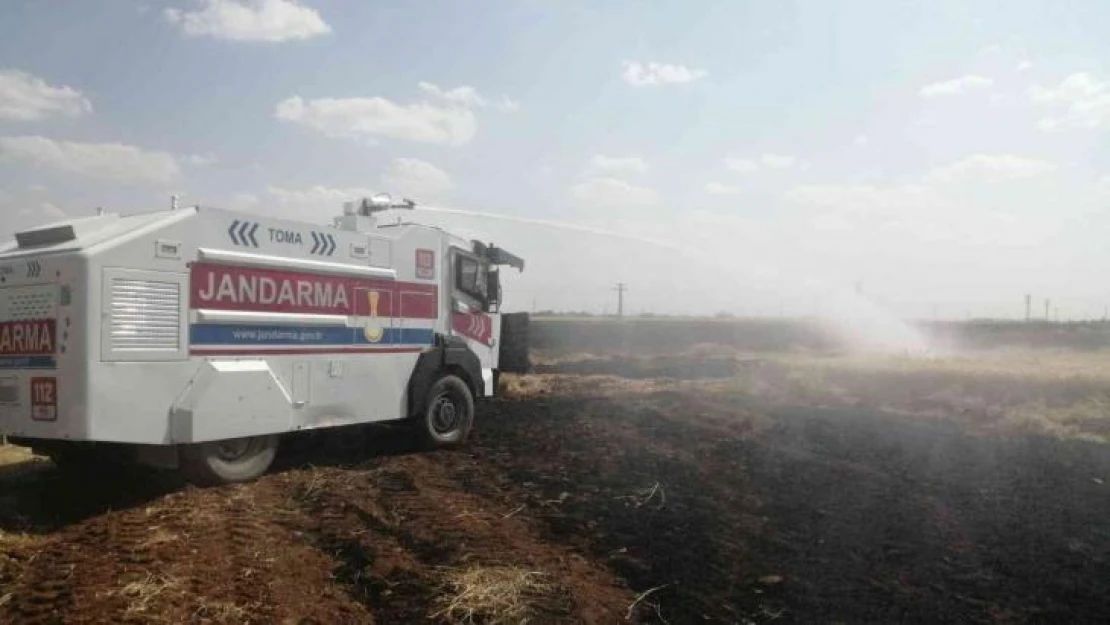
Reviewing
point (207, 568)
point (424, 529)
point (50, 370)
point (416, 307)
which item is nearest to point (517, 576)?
point (424, 529)

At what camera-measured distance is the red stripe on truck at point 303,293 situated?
8.65 m

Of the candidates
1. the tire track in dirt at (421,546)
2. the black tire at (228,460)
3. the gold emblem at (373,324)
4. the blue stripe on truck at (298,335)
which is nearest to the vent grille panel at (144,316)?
the blue stripe on truck at (298,335)

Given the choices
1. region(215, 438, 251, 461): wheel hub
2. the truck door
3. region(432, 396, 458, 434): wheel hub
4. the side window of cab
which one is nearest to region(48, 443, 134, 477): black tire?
→ region(215, 438, 251, 461): wheel hub

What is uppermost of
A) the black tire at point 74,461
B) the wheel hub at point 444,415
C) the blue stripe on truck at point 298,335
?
the blue stripe on truck at point 298,335

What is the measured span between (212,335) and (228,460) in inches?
55.8

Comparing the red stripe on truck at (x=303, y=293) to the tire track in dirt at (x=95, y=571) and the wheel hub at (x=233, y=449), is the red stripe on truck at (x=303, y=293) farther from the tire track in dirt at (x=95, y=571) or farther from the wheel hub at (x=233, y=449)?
the tire track in dirt at (x=95, y=571)

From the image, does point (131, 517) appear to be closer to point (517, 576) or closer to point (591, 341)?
point (517, 576)

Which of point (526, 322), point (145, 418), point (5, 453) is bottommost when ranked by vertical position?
point (5, 453)

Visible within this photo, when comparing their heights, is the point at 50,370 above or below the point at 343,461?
above

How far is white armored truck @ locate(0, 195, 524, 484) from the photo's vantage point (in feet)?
25.3

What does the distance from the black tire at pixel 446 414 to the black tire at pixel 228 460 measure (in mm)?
2094

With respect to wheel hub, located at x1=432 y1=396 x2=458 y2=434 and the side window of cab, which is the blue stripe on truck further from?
the side window of cab

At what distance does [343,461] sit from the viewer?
34.9ft

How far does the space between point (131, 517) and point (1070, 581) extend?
25.9 ft
